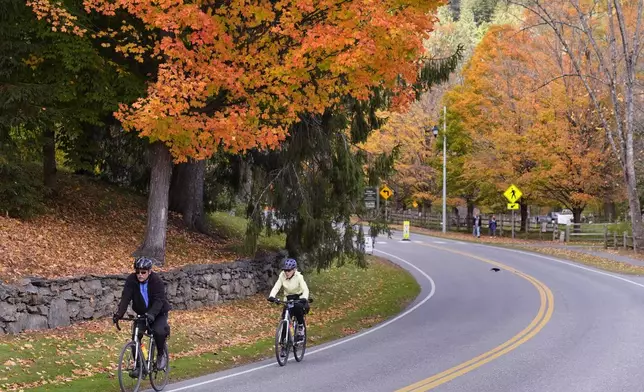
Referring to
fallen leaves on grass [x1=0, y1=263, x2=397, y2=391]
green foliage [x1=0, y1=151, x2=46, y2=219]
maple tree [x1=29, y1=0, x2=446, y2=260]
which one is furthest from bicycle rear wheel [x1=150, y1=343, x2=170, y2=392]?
green foliage [x1=0, y1=151, x2=46, y2=219]

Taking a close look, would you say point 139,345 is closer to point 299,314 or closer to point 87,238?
point 299,314

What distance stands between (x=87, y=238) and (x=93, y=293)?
13.2ft

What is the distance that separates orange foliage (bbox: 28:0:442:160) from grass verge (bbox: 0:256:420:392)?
415cm

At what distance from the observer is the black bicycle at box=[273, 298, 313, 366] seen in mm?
12320

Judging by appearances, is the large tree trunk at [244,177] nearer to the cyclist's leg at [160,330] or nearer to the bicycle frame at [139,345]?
the cyclist's leg at [160,330]

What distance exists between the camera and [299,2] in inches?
611

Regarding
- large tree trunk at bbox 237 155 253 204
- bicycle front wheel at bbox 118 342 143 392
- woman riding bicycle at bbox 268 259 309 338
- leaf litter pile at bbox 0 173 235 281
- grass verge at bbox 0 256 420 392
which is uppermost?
large tree trunk at bbox 237 155 253 204

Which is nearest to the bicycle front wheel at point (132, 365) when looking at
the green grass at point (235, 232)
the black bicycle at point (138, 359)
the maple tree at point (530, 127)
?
the black bicycle at point (138, 359)

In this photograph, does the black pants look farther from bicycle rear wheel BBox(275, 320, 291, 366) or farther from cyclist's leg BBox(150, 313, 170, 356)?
bicycle rear wheel BBox(275, 320, 291, 366)

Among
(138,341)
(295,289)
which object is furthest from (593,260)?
(138,341)

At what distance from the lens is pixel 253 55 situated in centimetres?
1686

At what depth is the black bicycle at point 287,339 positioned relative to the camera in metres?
12.3

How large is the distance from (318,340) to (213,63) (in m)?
6.48

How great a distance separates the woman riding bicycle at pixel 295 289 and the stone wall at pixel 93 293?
407 cm
